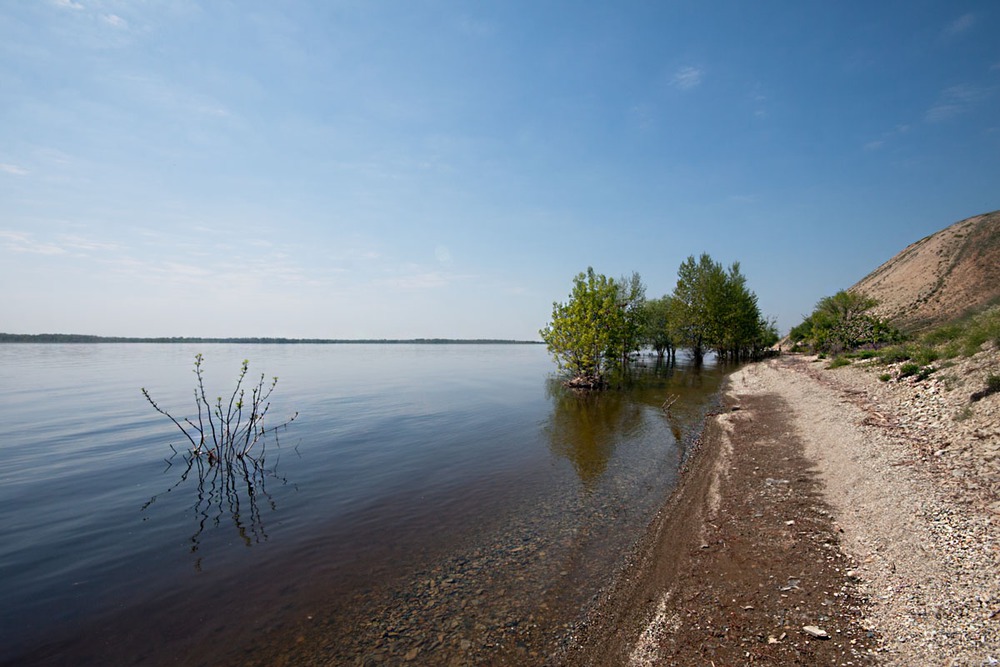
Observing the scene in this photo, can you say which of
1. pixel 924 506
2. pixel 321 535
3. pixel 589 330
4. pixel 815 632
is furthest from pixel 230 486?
pixel 589 330

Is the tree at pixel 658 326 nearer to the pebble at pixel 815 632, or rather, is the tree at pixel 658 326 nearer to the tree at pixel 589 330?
the tree at pixel 589 330

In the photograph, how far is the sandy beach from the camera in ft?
18.9

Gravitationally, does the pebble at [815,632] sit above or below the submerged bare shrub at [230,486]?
above

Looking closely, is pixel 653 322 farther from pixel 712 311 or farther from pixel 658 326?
pixel 712 311

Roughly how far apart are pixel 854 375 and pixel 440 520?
30.7m

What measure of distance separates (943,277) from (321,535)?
305 ft

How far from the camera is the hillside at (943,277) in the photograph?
54531 mm

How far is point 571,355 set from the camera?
39.6 meters

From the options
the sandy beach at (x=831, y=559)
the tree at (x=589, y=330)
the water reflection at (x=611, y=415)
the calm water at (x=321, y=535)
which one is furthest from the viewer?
the tree at (x=589, y=330)

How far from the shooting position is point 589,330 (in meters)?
36.2

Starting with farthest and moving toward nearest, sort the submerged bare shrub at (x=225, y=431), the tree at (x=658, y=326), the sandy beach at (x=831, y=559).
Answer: the tree at (x=658, y=326)
the submerged bare shrub at (x=225, y=431)
the sandy beach at (x=831, y=559)

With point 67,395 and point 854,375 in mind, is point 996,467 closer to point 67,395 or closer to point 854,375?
point 854,375

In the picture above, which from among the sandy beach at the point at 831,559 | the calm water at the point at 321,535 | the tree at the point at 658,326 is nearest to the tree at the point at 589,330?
the calm water at the point at 321,535

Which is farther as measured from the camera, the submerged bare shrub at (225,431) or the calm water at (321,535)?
the submerged bare shrub at (225,431)
